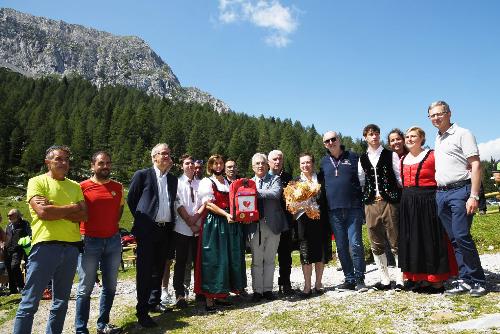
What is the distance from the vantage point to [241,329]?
504 centimetres

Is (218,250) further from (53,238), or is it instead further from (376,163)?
(376,163)

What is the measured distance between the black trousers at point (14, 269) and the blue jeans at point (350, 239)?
1073cm

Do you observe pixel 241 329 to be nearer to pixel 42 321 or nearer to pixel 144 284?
pixel 144 284

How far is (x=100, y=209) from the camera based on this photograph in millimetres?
5430

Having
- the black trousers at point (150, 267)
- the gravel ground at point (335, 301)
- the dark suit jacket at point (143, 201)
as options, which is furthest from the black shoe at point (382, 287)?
the dark suit jacket at point (143, 201)

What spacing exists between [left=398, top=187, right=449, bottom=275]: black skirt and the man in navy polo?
0.72 metres

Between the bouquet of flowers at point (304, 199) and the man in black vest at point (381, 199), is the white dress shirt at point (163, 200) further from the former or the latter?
the man in black vest at point (381, 199)

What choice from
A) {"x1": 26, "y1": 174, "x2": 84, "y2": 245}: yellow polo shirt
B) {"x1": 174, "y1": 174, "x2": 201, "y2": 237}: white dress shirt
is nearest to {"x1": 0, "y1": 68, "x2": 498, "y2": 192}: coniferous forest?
{"x1": 174, "y1": 174, "x2": 201, "y2": 237}: white dress shirt

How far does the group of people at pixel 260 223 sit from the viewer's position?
4.94 metres

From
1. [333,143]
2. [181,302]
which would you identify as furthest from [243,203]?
[181,302]

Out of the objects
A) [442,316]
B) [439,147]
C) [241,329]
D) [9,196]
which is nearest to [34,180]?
[241,329]

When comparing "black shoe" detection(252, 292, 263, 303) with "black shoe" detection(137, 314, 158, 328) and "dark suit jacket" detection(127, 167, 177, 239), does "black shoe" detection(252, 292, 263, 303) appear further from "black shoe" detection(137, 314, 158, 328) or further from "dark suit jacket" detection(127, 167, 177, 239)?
"dark suit jacket" detection(127, 167, 177, 239)

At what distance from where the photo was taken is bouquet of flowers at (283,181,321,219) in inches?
253

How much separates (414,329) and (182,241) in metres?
3.96
